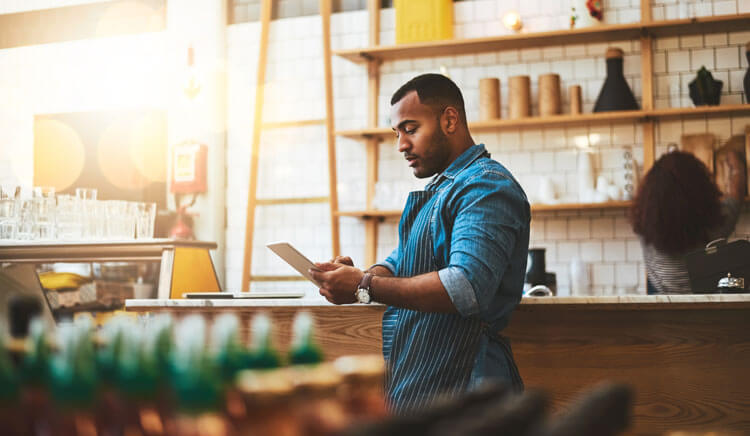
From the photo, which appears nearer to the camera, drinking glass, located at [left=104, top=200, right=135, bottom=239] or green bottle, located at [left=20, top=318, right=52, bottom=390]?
green bottle, located at [left=20, top=318, right=52, bottom=390]

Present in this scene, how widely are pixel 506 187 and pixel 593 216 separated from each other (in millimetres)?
3194

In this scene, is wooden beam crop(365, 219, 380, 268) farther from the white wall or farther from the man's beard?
the man's beard

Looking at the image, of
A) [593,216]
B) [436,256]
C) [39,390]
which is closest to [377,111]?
[593,216]

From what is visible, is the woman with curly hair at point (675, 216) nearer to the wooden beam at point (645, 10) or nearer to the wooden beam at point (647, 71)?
the wooden beam at point (647, 71)

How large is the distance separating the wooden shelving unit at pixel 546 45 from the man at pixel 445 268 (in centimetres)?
269

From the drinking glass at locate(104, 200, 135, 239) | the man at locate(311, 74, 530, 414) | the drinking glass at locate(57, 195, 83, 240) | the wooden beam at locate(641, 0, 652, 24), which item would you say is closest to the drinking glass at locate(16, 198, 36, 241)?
the drinking glass at locate(57, 195, 83, 240)

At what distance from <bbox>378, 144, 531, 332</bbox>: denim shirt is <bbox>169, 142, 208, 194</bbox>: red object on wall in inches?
143

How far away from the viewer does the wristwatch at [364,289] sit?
2.00 meters

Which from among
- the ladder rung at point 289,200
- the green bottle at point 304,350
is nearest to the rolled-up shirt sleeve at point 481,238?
the green bottle at point 304,350

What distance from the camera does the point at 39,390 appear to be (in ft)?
2.84

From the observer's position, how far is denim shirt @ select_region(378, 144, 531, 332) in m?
1.82

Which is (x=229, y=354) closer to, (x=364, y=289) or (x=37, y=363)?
(x=37, y=363)

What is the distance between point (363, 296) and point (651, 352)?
1005 mm

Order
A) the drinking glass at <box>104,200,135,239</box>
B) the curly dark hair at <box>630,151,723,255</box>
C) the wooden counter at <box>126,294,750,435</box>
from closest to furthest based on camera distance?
the wooden counter at <box>126,294,750,435</box>, the drinking glass at <box>104,200,135,239</box>, the curly dark hair at <box>630,151,723,255</box>
